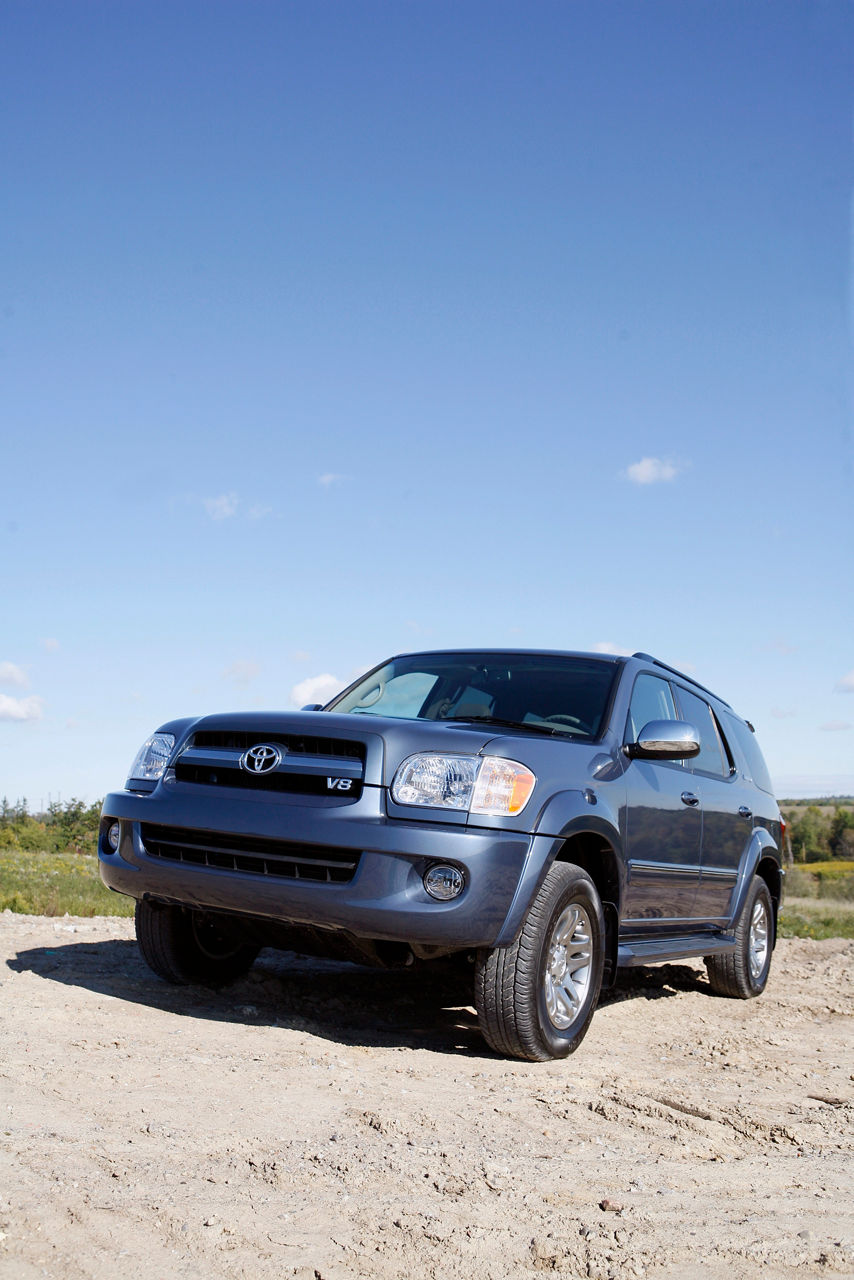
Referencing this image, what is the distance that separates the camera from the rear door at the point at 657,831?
566 cm

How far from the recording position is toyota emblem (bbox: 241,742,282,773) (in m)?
4.92

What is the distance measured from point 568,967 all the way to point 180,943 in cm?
210

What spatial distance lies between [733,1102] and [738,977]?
10.3 feet

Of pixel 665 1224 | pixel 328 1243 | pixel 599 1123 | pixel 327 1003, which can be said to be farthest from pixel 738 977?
pixel 328 1243

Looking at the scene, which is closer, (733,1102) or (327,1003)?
(733,1102)

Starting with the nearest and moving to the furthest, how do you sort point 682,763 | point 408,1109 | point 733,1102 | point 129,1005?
1. point 408,1109
2. point 733,1102
3. point 129,1005
4. point 682,763

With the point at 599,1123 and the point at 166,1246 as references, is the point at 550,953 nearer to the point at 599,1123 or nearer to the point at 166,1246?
the point at 599,1123

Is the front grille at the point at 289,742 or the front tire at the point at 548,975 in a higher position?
the front grille at the point at 289,742

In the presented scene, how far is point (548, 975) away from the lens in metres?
4.89

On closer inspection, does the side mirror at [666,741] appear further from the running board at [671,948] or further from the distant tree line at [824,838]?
the distant tree line at [824,838]

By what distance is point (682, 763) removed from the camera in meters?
6.59

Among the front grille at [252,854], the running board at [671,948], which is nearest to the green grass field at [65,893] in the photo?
the front grille at [252,854]

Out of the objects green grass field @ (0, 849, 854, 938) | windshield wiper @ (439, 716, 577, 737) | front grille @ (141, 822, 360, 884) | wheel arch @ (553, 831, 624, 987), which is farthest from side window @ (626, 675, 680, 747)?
green grass field @ (0, 849, 854, 938)

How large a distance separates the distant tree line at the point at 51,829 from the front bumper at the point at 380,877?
65.0ft
